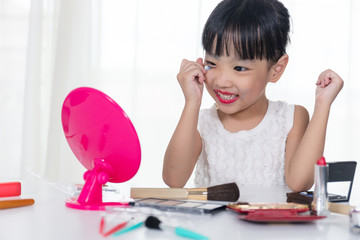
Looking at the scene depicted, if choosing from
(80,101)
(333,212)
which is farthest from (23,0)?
(333,212)

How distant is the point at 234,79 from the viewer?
3.35 ft

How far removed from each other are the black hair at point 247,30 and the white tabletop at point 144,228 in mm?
504

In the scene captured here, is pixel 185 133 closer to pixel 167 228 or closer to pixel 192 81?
pixel 192 81

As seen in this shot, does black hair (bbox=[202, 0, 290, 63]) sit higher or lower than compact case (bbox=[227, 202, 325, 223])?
higher

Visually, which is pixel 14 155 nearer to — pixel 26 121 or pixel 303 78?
pixel 26 121

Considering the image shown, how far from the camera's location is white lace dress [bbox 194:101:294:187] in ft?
3.84

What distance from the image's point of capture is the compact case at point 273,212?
512 millimetres

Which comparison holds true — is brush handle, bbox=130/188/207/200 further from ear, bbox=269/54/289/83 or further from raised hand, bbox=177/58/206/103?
ear, bbox=269/54/289/83

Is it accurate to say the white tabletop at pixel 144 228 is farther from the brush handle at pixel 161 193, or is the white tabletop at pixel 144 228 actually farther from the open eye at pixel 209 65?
the open eye at pixel 209 65

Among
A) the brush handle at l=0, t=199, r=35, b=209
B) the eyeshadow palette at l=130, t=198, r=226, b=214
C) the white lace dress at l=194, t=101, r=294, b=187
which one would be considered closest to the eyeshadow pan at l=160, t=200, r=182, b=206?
the eyeshadow palette at l=130, t=198, r=226, b=214

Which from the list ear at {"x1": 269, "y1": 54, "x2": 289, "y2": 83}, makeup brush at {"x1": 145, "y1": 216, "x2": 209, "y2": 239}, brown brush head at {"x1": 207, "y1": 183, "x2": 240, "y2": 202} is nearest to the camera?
makeup brush at {"x1": 145, "y1": 216, "x2": 209, "y2": 239}

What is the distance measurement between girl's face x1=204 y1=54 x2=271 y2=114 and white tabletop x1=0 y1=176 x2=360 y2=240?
1.57 feet

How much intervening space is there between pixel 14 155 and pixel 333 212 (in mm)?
1780

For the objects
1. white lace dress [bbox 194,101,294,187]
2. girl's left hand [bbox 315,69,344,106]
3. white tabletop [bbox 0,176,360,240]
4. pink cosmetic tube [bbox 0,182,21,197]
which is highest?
girl's left hand [bbox 315,69,344,106]
